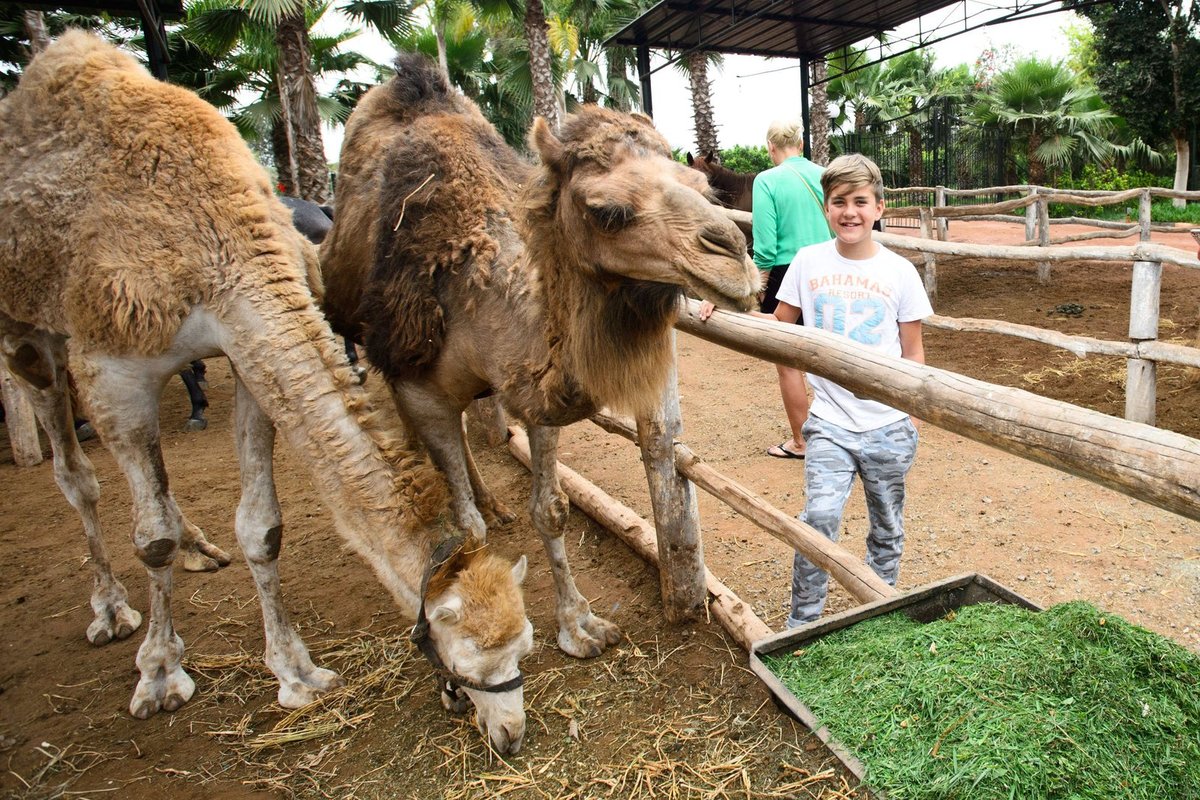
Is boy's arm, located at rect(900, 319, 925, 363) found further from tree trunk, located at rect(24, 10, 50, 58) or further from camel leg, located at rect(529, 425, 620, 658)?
tree trunk, located at rect(24, 10, 50, 58)

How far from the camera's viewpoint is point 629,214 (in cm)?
235

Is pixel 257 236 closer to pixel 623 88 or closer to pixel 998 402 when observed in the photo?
pixel 998 402

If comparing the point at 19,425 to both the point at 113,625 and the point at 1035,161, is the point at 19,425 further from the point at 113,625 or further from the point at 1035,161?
the point at 1035,161

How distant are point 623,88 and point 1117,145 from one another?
1423 cm

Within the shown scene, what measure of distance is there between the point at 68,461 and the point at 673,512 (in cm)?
324

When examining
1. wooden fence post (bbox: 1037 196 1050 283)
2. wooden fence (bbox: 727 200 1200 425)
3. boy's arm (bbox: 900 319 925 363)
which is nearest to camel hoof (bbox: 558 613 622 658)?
boy's arm (bbox: 900 319 925 363)

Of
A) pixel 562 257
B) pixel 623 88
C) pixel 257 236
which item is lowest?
pixel 562 257

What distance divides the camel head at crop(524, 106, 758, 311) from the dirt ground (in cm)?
136

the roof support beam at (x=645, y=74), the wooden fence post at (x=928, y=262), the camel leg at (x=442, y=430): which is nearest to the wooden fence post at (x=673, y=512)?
the camel leg at (x=442, y=430)

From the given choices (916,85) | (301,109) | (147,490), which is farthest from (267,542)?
(916,85)

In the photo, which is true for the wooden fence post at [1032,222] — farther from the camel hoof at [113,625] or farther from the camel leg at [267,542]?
the camel hoof at [113,625]

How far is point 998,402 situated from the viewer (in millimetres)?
1579

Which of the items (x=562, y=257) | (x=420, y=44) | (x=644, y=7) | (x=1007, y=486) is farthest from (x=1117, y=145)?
(x=562, y=257)

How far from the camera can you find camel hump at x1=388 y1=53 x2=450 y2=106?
3.79 m
